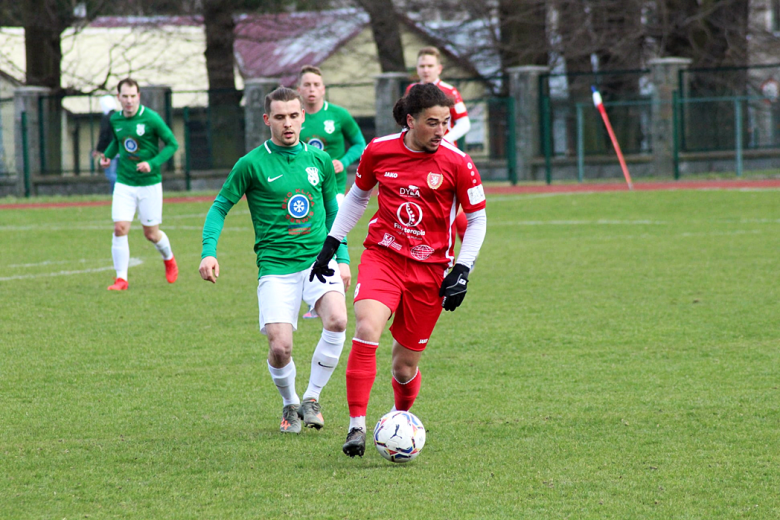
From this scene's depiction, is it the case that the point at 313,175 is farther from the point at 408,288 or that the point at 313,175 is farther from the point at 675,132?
the point at 675,132

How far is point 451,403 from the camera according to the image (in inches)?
229

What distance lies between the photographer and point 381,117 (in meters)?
27.1

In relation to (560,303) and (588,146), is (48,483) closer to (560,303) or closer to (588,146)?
(560,303)

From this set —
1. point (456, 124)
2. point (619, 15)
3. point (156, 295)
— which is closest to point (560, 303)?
A: point (456, 124)

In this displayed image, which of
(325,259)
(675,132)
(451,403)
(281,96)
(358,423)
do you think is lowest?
(451,403)

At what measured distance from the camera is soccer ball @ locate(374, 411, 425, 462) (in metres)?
4.66

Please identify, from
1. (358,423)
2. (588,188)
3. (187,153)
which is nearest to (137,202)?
(358,423)

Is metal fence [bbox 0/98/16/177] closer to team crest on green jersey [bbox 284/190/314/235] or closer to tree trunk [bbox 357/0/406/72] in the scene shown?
tree trunk [bbox 357/0/406/72]

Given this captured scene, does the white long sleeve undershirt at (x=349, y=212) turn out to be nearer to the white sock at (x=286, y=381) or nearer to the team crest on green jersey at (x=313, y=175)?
the team crest on green jersey at (x=313, y=175)

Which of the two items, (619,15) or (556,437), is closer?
(556,437)

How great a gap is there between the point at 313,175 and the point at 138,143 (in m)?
5.58

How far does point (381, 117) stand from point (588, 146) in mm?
5398

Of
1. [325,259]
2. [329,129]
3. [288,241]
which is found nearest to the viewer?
[325,259]

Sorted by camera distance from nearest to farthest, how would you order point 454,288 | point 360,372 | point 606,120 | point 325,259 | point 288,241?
point 454,288 → point 360,372 → point 325,259 → point 288,241 → point 606,120
